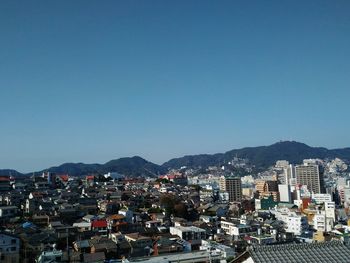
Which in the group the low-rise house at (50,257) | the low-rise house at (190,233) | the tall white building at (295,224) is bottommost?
the tall white building at (295,224)

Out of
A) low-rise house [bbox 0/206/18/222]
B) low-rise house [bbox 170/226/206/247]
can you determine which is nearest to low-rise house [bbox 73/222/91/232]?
low-rise house [bbox 170/226/206/247]

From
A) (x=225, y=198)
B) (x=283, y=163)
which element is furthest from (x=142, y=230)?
(x=283, y=163)

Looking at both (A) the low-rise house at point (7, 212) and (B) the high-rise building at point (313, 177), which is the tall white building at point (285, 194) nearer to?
(B) the high-rise building at point (313, 177)

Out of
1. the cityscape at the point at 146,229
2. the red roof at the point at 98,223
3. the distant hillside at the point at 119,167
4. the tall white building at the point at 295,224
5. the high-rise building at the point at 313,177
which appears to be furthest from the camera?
the distant hillside at the point at 119,167

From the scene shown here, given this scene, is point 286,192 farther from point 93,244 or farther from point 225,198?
point 93,244

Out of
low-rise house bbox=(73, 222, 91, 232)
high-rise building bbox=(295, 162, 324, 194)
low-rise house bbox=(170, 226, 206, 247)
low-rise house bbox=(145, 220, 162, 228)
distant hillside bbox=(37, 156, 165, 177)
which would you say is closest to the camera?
low-rise house bbox=(170, 226, 206, 247)

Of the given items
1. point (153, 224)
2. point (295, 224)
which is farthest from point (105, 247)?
point (295, 224)

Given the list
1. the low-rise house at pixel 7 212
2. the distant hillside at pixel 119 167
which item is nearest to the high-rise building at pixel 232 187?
the low-rise house at pixel 7 212

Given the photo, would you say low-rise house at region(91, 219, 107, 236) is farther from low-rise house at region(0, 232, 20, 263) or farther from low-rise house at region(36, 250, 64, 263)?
low-rise house at region(0, 232, 20, 263)

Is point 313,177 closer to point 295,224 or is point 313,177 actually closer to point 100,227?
point 295,224
